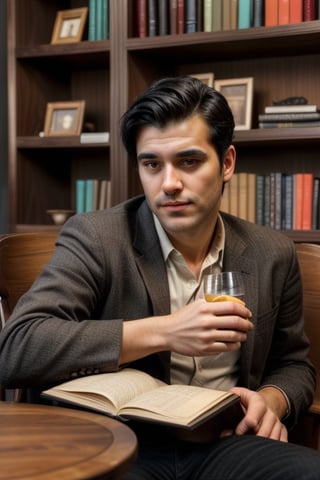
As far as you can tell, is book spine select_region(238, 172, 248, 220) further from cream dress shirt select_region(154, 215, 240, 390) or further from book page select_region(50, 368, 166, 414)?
book page select_region(50, 368, 166, 414)

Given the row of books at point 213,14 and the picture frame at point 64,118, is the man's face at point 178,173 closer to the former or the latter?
the row of books at point 213,14

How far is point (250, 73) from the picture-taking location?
120 inches

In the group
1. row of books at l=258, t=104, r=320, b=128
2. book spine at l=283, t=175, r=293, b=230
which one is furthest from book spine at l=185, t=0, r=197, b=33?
book spine at l=283, t=175, r=293, b=230

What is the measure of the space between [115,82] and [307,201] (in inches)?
36.5

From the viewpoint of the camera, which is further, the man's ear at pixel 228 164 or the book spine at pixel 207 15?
the book spine at pixel 207 15

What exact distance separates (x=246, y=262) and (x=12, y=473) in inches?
36.9

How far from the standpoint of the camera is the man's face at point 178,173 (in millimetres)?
1521

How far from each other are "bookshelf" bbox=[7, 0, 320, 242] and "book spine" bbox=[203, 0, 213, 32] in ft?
0.24

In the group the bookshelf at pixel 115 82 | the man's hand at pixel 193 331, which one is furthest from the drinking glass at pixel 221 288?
the bookshelf at pixel 115 82

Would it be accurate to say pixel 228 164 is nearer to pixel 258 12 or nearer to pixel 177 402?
pixel 177 402

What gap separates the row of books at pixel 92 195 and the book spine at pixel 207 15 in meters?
0.82

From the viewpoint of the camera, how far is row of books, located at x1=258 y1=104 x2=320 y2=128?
2676mm

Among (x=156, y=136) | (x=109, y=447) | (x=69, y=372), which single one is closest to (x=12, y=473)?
(x=109, y=447)

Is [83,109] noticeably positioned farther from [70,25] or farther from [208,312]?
[208,312]
